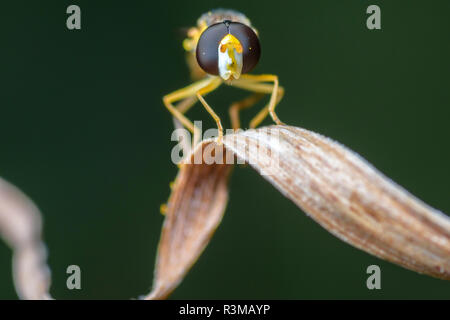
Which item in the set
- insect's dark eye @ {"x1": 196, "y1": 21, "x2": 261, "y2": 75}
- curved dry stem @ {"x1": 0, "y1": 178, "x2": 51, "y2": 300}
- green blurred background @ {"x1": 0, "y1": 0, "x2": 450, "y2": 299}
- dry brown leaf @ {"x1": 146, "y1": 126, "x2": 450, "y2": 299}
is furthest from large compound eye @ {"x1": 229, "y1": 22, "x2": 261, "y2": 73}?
green blurred background @ {"x1": 0, "y1": 0, "x2": 450, "y2": 299}

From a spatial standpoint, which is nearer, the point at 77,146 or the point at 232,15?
the point at 232,15

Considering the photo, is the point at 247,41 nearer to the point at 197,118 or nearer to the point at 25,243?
the point at 25,243

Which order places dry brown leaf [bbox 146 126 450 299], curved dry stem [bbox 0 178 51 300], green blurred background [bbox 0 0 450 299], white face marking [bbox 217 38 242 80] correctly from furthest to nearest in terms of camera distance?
green blurred background [bbox 0 0 450 299] < white face marking [bbox 217 38 242 80] < curved dry stem [bbox 0 178 51 300] < dry brown leaf [bbox 146 126 450 299]

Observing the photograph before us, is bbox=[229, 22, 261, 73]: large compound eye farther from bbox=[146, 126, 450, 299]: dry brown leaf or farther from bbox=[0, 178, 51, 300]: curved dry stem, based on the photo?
bbox=[0, 178, 51, 300]: curved dry stem

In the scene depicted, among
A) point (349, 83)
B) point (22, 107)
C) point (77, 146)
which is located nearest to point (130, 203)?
point (77, 146)

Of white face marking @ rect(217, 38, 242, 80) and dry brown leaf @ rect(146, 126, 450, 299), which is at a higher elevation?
white face marking @ rect(217, 38, 242, 80)

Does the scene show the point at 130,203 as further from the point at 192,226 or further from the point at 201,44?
the point at 192,226

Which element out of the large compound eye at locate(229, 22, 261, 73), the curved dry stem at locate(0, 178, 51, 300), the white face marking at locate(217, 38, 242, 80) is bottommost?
the curved dry stem at locate(0, 178, 51, 300)
